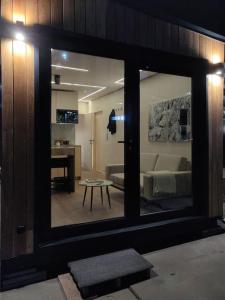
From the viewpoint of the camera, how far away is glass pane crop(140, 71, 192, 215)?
11.2ft

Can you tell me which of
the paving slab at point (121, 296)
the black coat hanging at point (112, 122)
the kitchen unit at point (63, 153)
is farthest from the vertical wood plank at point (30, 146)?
the black coat hanging at point (112, 122)

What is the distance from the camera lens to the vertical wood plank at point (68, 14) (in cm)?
237

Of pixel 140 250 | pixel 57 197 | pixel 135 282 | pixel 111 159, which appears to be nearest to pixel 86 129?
pixel 111 159

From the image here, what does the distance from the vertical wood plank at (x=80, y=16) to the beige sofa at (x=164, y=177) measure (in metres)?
1.74

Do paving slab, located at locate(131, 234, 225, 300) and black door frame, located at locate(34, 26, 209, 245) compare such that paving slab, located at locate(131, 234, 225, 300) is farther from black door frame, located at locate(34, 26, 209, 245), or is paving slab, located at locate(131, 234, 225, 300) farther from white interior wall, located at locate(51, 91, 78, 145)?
white interior wall, located at locate(51, 91, 78, 145)

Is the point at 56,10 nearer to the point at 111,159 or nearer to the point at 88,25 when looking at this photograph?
the point at 88,25

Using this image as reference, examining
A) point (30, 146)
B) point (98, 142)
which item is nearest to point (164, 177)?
point (30, 146)

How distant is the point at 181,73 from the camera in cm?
321

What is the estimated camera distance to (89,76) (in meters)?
5.34

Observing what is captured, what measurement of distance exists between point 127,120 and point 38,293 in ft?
6.26

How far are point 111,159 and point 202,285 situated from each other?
3.84 metres

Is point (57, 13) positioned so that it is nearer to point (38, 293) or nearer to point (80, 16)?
point (80, 16)

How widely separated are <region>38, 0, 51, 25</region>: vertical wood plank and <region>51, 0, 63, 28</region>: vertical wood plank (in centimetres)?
4

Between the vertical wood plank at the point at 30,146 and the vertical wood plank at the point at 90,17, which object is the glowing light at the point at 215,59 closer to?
the vertical wood plank at the point at 90,17
